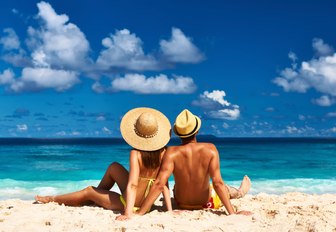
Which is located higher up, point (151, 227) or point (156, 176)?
point (156, 176)

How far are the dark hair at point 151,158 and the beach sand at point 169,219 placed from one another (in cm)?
56

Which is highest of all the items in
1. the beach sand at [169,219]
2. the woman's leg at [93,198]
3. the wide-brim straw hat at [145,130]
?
the wide-brim straw hat at [145,130]

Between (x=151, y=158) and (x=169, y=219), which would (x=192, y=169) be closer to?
(x=151, y=158)

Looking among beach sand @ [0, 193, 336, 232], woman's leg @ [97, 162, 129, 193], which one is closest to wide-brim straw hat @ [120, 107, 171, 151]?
woman's leg @ [97, 162, 129, 193]

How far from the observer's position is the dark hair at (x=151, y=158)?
4.86 metres

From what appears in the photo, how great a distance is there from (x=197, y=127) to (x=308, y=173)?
530 inches

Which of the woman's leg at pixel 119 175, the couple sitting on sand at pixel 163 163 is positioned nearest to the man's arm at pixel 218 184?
the couple sitting on sand at pixel 163 163

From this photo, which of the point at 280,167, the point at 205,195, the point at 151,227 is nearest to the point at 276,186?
the point at 205,195

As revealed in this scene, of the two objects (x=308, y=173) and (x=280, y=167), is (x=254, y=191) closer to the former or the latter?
(x=308, y=173)

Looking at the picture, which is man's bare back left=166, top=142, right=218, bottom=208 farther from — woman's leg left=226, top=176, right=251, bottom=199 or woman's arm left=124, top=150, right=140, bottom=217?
woman's leg left=226, top=176, right=251, bottom=199

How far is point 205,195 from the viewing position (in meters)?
5.17

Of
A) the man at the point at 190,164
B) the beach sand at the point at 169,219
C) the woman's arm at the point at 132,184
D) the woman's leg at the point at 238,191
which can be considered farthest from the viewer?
the woman's leg at the point at 238,191

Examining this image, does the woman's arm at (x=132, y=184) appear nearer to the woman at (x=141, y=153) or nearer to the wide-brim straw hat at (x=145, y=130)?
the woman at (x=141, y=153)

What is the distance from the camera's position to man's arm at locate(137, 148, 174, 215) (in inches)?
186
